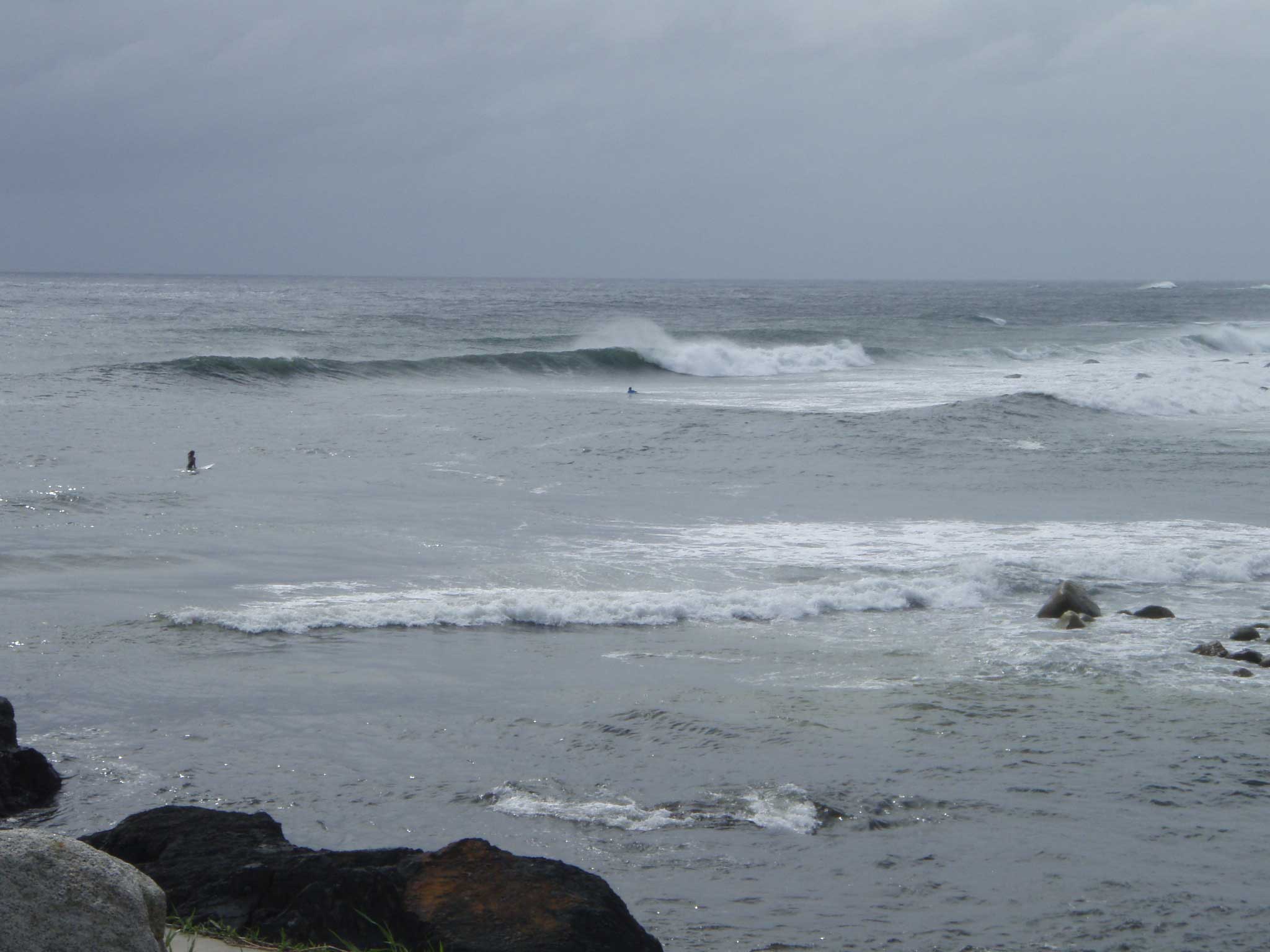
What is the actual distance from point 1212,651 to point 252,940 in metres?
6.92

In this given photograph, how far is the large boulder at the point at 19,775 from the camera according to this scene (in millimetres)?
5535

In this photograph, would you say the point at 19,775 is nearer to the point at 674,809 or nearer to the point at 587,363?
the point at 674,809

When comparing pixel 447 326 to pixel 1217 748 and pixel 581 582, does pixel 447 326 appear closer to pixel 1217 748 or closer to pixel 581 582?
pixel 581 582

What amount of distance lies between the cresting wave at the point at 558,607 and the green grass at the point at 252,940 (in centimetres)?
526

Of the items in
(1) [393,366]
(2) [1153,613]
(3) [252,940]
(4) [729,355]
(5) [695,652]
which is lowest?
(5) [695,652]

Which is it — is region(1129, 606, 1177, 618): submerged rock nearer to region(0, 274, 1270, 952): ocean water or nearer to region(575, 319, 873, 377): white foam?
region(0, 274, 1270, 952): ocean water

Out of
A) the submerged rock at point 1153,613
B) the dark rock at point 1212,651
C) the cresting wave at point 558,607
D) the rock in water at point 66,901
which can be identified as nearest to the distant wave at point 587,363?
the cresting wave at point 558,607

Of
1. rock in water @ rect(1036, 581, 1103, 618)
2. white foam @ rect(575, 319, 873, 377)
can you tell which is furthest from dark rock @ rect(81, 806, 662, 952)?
white foam @ rect(575, 319, 873, 377)

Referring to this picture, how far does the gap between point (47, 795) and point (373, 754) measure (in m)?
1.60

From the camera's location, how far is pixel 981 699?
739 cm

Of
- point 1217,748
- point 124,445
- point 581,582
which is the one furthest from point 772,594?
point 124,445

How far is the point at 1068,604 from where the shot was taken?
31.1 ft

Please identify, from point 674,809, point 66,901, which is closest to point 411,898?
point 66,901

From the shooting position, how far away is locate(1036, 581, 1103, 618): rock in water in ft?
31.0
